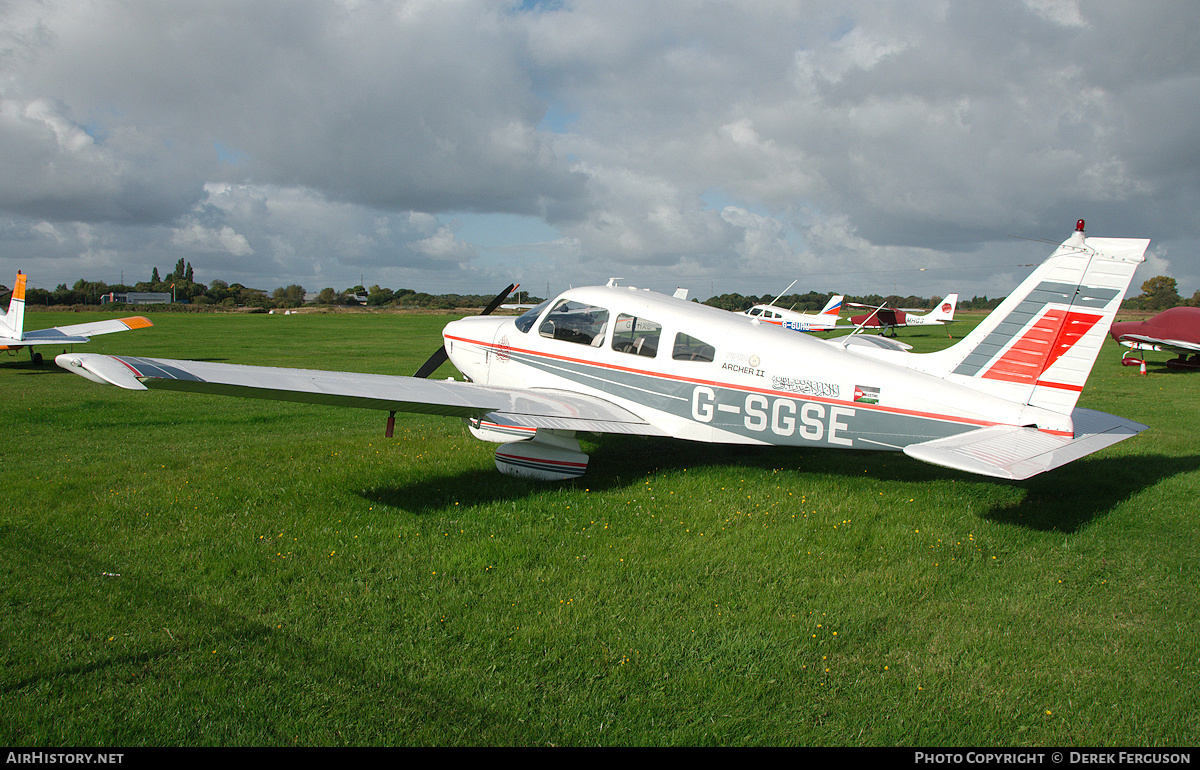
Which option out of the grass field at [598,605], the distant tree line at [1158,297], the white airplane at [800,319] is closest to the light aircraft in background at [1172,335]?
the white airplane at [800,319]

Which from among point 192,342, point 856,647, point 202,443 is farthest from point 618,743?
point 192,342

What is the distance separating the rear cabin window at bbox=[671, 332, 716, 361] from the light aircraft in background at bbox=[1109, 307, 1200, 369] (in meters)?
21.6

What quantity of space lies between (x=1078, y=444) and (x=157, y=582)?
758 cm

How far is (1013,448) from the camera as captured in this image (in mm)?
5301

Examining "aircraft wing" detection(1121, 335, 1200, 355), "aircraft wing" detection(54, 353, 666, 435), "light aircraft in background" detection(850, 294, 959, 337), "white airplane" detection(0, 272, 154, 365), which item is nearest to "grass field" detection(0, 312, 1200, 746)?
"aircraft wing" detection(54, 353, 666, 435)

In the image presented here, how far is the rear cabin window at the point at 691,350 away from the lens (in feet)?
23.3

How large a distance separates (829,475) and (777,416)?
1.55 metres

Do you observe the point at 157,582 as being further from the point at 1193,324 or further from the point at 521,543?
the point at 1193,324

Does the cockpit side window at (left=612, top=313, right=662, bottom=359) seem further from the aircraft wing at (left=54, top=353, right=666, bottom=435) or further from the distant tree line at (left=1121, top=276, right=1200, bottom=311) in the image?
the distant tree line at (left=1121, top=276, right=1200, bottom=311)

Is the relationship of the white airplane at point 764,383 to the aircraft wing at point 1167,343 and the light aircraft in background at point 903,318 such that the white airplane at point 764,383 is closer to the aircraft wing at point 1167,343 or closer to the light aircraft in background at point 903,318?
the aircraft wing at point 1167,343

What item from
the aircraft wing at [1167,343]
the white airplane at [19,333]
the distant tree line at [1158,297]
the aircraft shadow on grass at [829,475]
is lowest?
the aircraft shadow on grass at [829,475]

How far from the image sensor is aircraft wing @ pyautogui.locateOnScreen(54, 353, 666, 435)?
209 inches

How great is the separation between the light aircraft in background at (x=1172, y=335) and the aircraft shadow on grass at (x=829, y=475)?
16.3 meters

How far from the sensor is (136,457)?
28.8 feet
